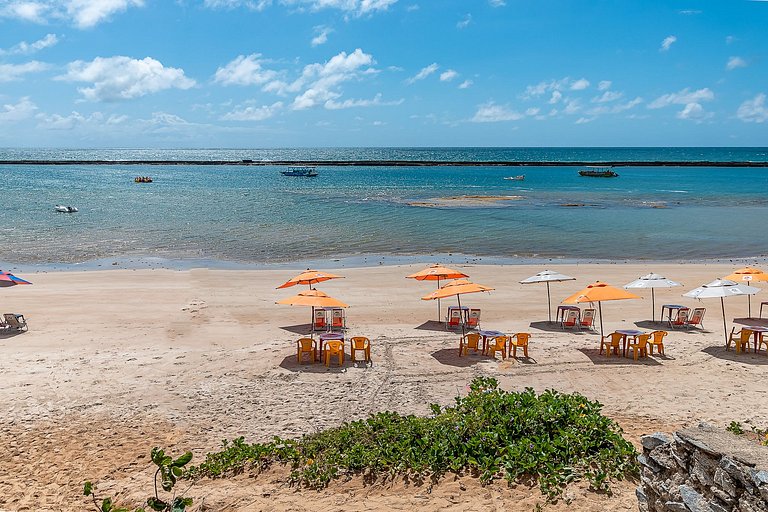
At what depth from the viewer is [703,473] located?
5961 millimetres

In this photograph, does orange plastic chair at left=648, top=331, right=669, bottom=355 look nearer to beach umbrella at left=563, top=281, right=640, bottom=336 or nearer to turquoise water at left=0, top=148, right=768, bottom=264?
beach umbrella at left=563, top=281, right=640, bottom=336

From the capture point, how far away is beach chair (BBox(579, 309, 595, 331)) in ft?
56.3

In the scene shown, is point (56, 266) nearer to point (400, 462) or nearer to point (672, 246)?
point (400, 462)

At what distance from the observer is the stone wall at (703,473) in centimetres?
551

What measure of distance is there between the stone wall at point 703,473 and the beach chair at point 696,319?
11727mm

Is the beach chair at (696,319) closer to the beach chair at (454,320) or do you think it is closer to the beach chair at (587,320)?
the beach chair at (587,320)

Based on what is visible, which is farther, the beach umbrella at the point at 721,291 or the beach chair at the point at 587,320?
the beach chair at the point at 587,320

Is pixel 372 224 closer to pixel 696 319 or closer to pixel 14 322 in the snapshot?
pixel 696 319

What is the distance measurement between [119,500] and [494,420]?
5.31m

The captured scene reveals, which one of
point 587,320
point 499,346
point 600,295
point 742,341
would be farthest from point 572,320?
point 742,341

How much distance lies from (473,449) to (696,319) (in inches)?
445

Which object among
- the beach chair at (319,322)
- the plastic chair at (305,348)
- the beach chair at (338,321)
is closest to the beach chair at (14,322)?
the beach chair at (319,322)

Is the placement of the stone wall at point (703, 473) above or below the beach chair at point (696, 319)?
above

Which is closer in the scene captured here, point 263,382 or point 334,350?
point 263,382
